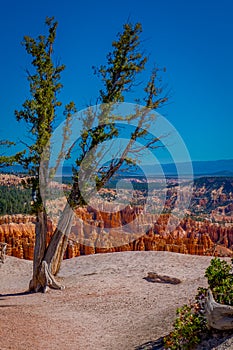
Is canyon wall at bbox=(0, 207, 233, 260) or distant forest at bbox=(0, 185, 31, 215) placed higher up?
distant forest at bbox=(0, 185, 31, 215)

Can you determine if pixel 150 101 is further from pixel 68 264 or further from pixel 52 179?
pixel 68 264

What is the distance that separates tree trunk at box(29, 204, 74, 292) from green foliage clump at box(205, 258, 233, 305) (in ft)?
18.7

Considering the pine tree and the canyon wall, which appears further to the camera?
the canyon wall

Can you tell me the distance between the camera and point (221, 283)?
20.4ft

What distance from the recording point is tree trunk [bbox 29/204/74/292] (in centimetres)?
1135

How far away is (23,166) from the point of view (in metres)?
11.0

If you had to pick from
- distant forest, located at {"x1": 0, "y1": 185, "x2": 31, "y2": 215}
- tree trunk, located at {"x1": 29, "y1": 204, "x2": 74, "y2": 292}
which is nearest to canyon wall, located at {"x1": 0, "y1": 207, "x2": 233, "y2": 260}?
distant forest, located at {"x1": 0, "y1": 185, "x2": 31, "y2": 215}

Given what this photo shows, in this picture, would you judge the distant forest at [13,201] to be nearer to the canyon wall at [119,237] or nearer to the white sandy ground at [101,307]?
the canyon wall at [119,237]

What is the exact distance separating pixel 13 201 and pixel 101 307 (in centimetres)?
3486

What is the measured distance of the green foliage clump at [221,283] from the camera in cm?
579

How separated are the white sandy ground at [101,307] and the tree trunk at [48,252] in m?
0.47

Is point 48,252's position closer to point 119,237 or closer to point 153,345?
point 153,345

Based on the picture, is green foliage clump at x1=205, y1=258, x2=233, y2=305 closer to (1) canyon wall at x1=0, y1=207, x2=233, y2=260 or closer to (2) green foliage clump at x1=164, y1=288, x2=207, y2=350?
(2) green foliage clump at x1=164, y1=288, x2=207, y2=350

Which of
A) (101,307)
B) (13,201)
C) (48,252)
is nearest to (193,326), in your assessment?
(101,307)
